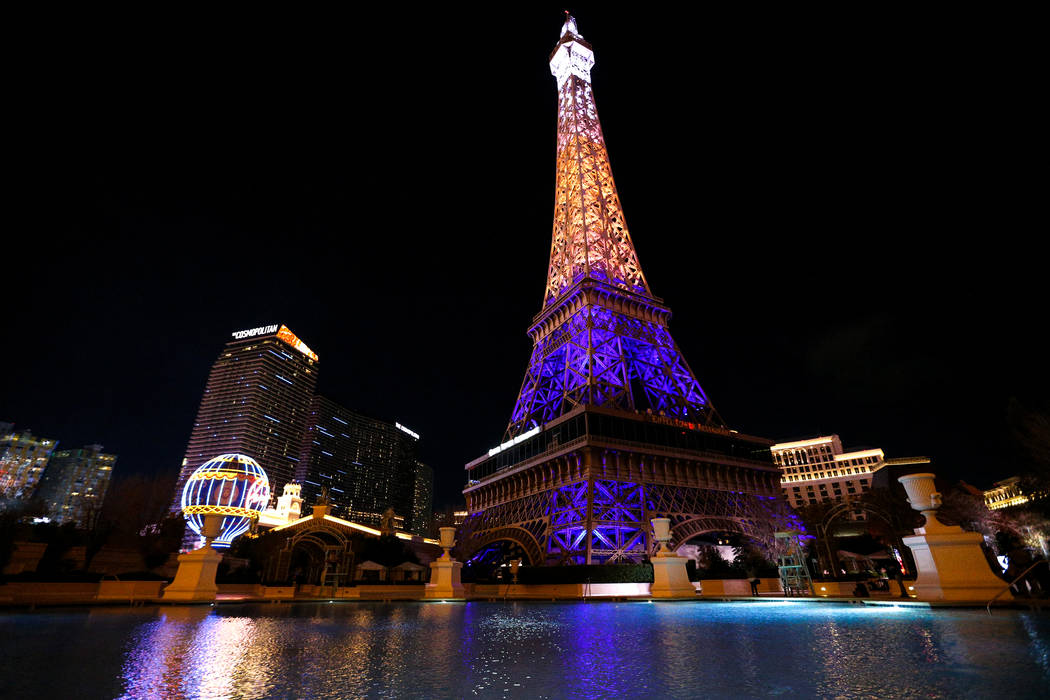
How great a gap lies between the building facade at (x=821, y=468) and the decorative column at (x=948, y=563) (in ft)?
350

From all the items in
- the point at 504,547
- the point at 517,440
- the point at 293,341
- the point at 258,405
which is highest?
the point at 293,341

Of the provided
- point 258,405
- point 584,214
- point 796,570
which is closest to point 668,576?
point 796,570

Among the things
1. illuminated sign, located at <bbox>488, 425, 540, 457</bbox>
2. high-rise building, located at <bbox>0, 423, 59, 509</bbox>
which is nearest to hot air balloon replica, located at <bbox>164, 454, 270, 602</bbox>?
illuminated sign, located at <bbox>488, 425, 540, 457</bbox>

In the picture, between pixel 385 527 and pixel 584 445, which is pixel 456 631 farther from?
pixel 385 527

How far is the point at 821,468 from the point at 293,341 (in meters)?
147

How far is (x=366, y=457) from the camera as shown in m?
170

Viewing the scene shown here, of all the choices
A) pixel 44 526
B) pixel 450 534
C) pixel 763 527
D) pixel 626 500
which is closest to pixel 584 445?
pixel 626 500

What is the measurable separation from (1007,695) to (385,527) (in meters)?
44.3

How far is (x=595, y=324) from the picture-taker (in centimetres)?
4681

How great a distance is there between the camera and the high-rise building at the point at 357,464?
153625mm

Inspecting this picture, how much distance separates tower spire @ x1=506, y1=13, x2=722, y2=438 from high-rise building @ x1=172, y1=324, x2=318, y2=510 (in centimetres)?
10876

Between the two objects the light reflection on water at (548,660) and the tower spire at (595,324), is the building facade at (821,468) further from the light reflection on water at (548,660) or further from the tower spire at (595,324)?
the light reflection on water at (548,660)

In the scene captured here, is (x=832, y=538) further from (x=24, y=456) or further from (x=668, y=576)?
(x=24, y=456)

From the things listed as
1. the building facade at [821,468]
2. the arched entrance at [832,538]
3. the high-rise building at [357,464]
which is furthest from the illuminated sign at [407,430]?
the arched entrance at [832,538]
